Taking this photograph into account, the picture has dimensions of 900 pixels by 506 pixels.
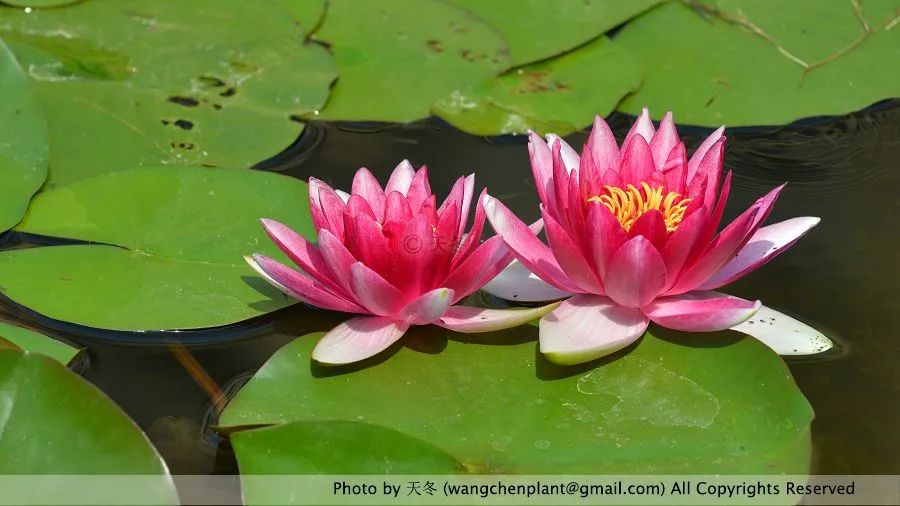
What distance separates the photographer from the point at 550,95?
336cm

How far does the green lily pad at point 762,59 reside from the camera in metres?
3.25

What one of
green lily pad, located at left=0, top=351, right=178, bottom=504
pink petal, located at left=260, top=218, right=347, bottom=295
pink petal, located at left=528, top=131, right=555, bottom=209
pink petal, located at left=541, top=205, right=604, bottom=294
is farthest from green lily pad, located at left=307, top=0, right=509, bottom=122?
green lily pad, located at left=0, top=351, right=178, bottom=504

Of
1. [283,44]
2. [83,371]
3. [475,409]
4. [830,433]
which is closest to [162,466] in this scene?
[83,371]

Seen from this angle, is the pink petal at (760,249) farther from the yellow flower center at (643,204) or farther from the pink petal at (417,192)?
the pink petal at (417,192)

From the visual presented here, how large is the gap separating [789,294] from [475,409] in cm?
105

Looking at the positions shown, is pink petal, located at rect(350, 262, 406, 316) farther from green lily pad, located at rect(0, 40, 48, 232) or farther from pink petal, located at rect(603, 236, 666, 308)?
green lily pad, located at rect(0, 40, 48, 232)

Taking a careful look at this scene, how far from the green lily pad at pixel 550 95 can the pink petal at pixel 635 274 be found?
3.81 ft

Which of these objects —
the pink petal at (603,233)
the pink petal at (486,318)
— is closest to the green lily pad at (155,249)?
the pink petal at (486,318)

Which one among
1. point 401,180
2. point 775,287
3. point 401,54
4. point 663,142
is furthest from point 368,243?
point 401,54

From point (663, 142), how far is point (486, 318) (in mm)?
698

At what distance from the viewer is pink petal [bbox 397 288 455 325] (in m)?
2.08

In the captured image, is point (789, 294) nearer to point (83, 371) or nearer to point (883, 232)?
point (883, 232)

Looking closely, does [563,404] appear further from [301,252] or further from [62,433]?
[62,433]

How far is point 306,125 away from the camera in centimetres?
325
